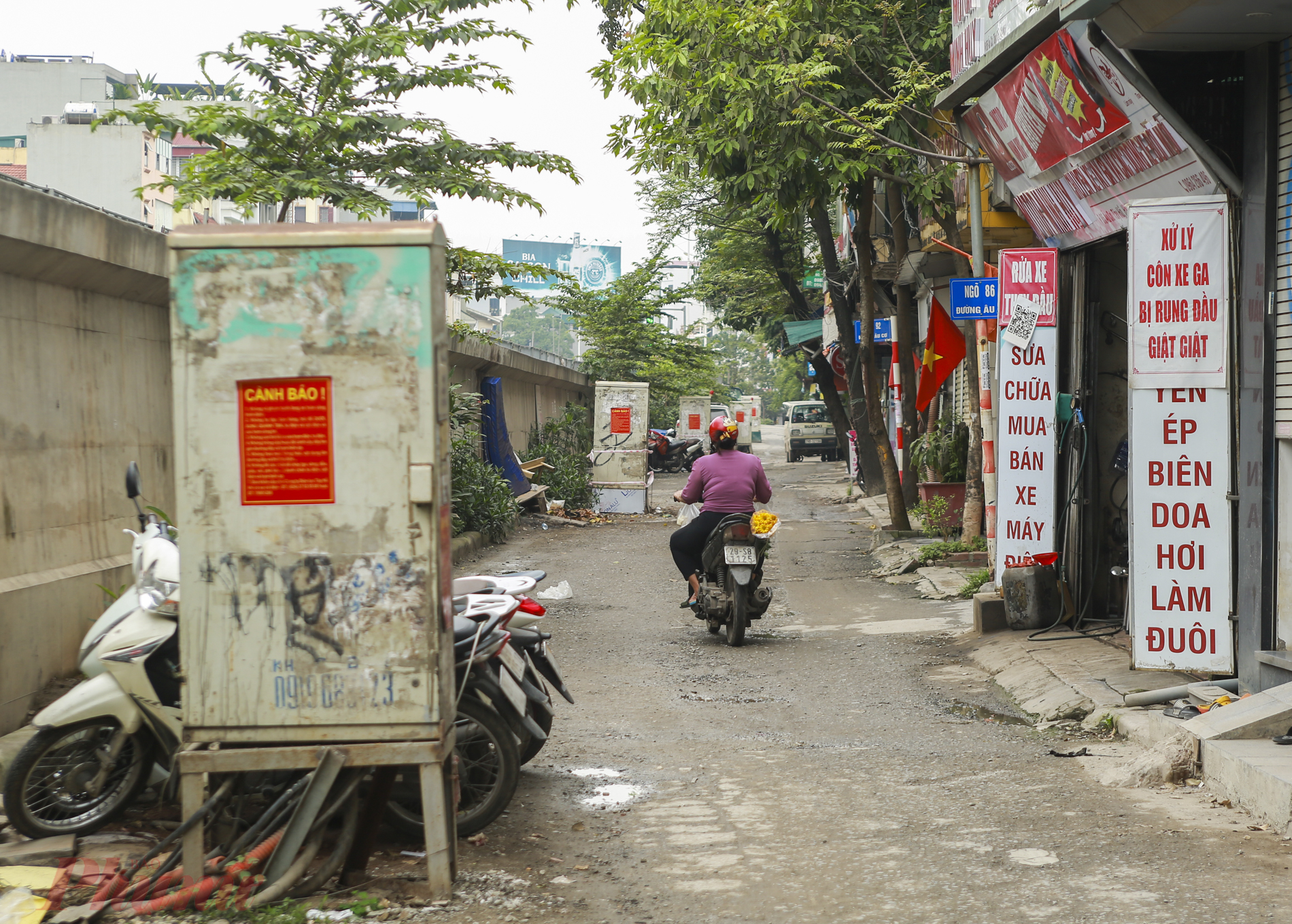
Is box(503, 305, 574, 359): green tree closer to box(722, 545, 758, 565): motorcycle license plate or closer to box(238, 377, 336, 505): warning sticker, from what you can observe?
box(722, 545, 758, 565): motorcycle license plate

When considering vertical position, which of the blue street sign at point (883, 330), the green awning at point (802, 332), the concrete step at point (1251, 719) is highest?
Answer: the green awning at point (802, 332)

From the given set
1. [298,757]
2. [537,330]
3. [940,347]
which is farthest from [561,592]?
[537,330]

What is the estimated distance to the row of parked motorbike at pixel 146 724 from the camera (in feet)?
14.7

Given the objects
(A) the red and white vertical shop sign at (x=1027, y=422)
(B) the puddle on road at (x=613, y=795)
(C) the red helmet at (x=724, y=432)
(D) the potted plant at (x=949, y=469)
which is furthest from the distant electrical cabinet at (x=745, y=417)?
(B) the puddle on road at (x=613, y=795)

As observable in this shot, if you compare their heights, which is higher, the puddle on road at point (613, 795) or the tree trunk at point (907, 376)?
the tree trunk at point (907, 376)

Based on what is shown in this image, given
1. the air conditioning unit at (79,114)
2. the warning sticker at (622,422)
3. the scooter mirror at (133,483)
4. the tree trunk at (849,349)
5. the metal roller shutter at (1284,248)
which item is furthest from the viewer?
the air conditioning unit at (79,114)

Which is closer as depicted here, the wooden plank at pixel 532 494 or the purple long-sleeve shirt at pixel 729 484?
the purple long-sleeve shirt at pixel 729 484

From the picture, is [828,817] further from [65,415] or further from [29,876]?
[65,415]

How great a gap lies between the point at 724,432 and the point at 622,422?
1237 centimetres

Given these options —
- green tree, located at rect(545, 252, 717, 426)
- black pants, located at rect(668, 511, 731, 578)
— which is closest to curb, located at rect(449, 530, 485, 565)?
black pants, located at rect(668, 511, 731, 578)

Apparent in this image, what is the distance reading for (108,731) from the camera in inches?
182

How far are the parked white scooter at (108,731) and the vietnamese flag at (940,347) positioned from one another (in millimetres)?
9967

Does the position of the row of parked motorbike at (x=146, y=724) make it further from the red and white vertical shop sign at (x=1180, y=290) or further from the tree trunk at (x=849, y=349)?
the tree trunk at (x=849, y=349)

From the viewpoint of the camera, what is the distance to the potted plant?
48.7 feet
